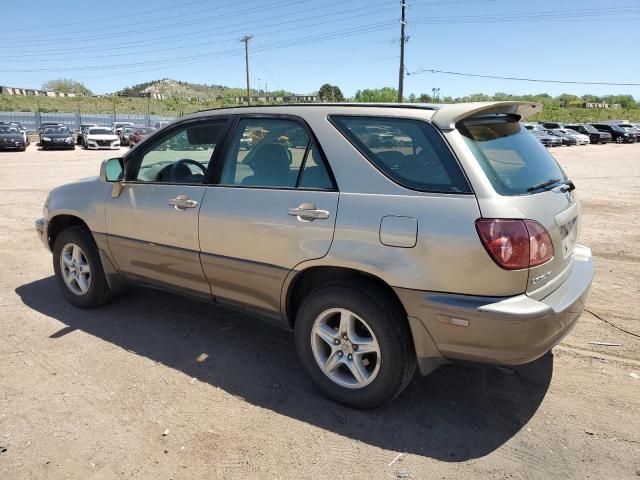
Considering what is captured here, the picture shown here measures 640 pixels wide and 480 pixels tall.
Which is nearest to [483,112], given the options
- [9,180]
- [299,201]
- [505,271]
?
[505,271]

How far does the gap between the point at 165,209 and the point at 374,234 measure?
181 centimetres

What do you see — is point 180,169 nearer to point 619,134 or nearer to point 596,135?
point 596,135

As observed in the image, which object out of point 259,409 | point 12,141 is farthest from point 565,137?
point 259,409

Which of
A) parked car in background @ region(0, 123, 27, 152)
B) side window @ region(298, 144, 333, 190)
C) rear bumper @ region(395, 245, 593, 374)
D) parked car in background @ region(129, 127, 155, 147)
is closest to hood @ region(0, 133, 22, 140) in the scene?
parked car in background @ region(0, 123, 27, 152)

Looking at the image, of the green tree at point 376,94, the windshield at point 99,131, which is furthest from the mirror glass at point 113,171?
the green tree at point 376,94

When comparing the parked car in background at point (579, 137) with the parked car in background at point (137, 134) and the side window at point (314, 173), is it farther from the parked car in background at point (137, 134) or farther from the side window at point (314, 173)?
the side window at point (314, 173)

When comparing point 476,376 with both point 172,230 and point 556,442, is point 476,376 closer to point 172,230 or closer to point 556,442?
point 556,442

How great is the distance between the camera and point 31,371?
11.4ft

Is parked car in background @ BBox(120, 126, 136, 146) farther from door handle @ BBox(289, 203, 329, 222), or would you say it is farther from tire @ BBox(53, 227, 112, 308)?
door handle @ BBox(289, 203, 329, 222)

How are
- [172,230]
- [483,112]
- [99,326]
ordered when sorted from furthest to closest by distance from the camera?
[99,326] → [172,230] → [483,112]

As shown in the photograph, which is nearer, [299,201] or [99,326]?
[299,201]

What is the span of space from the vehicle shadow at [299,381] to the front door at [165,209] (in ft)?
1.57

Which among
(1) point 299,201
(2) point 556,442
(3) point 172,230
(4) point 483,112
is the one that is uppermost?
(4) point 483,112

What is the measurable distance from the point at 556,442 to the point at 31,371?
3.46 meters
